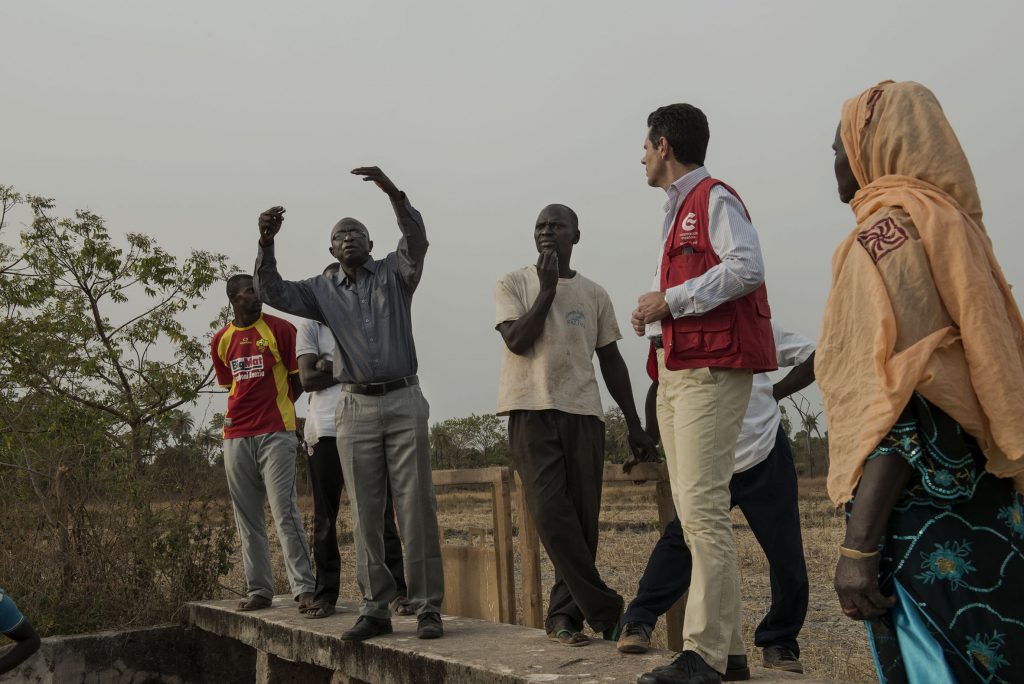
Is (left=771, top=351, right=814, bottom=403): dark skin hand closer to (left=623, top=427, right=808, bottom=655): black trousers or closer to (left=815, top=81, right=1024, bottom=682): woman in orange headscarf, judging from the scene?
(left=623, top=427, right=808, bottom=655): black trousers

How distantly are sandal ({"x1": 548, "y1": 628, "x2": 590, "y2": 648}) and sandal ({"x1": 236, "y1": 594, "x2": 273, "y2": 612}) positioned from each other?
2787 mm

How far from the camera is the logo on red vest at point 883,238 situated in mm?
2115

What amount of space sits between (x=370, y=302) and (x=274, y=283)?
483 mm

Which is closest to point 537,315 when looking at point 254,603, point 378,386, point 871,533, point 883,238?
point 378,386

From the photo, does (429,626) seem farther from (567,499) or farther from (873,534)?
(873,534)

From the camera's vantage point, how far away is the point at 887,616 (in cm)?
210

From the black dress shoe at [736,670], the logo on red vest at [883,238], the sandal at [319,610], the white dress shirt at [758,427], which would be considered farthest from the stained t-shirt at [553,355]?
the logo on red vest at [883,238]

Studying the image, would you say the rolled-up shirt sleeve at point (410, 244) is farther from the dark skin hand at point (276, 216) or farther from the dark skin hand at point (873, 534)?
the dark skin hand at point (873, 534)

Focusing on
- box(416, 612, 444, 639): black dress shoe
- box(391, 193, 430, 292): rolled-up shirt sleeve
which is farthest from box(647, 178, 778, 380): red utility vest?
box(416, 612, 444, 639): black dress shoe

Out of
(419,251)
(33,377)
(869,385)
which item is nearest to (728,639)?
(869,385)

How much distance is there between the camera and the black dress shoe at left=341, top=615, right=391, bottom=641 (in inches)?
194

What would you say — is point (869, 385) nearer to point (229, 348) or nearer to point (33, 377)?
point (229, 348)

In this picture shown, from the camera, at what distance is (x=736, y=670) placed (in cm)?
343

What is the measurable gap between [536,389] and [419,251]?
1031mm
